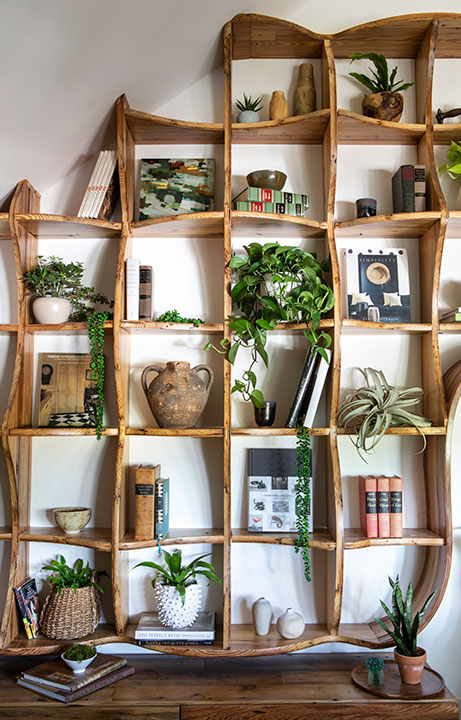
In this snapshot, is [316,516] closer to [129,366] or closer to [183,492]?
[183,492]

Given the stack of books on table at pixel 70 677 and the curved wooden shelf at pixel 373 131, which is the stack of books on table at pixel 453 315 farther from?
the stack of books on table at pixel 70 677

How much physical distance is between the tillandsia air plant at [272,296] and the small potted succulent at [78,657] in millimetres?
1107

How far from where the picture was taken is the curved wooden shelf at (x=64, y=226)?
2.40 meters

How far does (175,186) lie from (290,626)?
1.85 meters

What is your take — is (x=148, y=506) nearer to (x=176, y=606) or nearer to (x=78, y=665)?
(x=176, y=606)

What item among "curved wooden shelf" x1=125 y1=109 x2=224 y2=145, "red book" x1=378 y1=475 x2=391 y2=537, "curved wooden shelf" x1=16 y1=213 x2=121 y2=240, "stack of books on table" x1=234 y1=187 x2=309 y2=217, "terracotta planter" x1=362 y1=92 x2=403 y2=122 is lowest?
"red book" x1=378 y1=475 x2=391 y2=537

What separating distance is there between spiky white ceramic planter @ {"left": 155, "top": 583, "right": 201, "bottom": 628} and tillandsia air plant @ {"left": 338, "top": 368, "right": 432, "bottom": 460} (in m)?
0.86

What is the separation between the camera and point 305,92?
2600mm

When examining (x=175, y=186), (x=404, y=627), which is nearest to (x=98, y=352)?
(x=175, y=186)

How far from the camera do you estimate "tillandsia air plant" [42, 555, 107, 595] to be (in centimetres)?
238

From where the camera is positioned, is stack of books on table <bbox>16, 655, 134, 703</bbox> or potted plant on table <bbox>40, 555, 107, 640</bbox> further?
potted plant on table <bbox>40, 555, 107, 640</bbox>

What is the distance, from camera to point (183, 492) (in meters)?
2.58

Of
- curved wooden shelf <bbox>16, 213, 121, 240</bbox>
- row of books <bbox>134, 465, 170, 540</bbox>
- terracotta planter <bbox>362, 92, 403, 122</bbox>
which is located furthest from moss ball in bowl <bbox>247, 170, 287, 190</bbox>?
row of books <bbox>134, 465, 170, 540</bbox>

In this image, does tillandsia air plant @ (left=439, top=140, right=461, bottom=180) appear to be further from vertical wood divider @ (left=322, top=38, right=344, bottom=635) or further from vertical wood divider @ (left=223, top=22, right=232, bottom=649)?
vertical wood divider @ (left=223, top=22, right=232, bottom=649)
